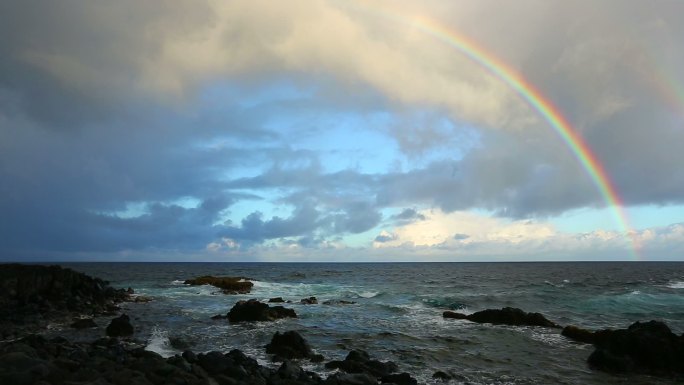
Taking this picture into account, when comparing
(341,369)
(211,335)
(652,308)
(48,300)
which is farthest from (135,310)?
(652,308)

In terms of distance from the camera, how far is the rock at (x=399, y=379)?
15674mm

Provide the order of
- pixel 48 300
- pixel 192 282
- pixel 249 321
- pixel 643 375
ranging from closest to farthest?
pixel 643 375, pixel 249 321, pixel 48 300, pixel 192 282

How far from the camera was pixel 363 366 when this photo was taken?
57.3 ft

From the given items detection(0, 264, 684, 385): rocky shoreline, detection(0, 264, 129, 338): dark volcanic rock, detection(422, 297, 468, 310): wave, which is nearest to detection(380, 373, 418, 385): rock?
detection(0, 264, 684, 385): rocky shoreline

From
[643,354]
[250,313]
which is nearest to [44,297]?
[250,313]

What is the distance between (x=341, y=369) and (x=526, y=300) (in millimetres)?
34703

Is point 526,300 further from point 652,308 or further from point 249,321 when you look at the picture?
point 249,321

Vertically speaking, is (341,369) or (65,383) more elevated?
(65,383)

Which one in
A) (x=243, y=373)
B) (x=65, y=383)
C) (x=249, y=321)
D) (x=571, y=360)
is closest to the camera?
(x=65, y=383)

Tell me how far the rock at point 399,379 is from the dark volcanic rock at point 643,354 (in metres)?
9.77

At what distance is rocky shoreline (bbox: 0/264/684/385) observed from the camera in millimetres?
11711

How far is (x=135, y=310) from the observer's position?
35.5m

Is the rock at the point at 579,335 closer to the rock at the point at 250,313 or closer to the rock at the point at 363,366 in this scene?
the rock at the point at 363,366

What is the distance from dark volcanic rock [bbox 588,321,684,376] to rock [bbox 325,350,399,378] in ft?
32.7
